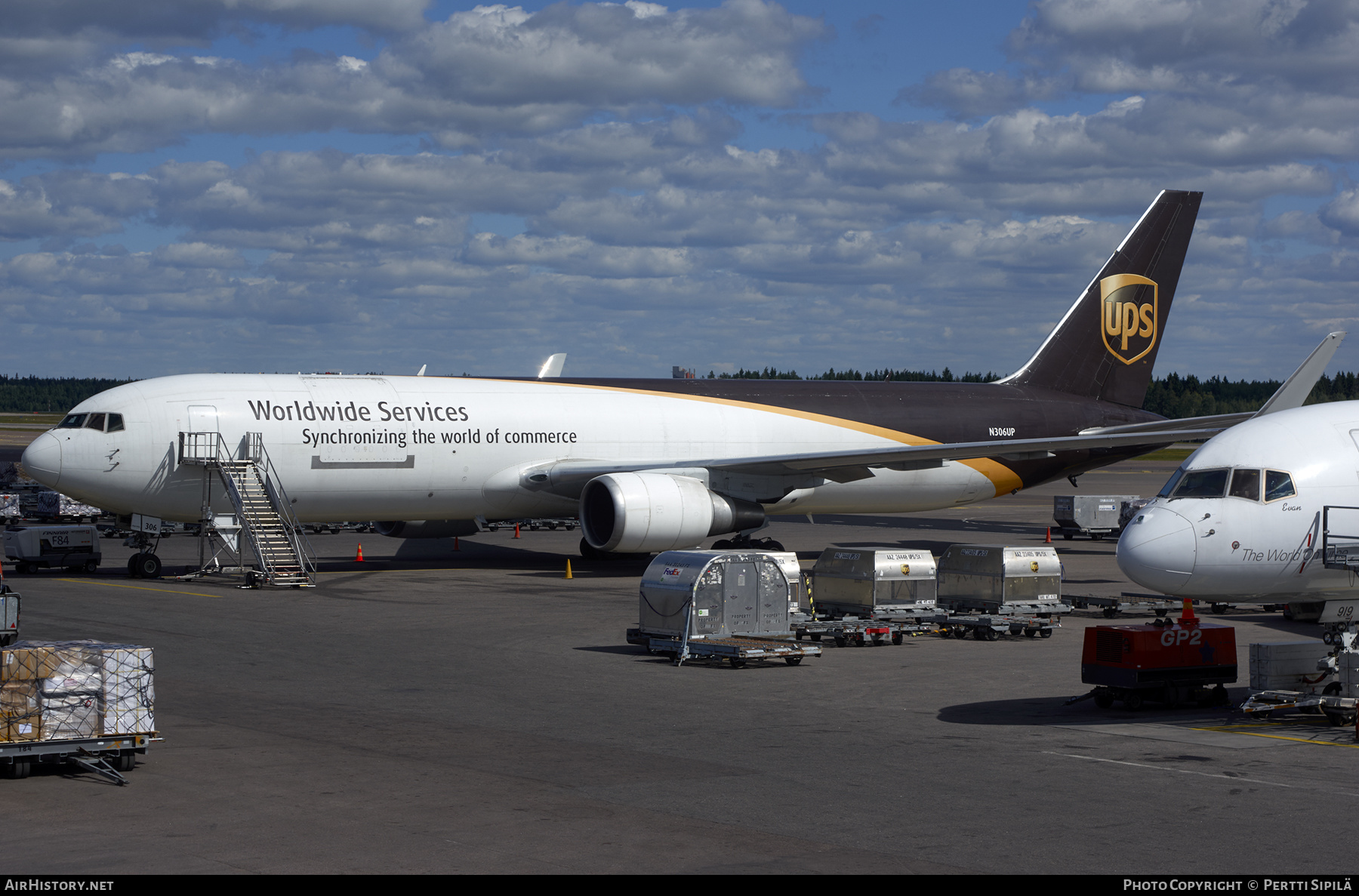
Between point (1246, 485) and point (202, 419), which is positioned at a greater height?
point (202, 419)

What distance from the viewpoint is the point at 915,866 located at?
1031cm

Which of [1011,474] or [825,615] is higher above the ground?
[1011,474]

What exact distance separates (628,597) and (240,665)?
1079 cm

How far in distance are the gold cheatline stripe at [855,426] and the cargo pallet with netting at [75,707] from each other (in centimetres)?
2372

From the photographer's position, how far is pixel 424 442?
3319 centimetres

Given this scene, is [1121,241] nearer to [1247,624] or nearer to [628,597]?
[1247,624]

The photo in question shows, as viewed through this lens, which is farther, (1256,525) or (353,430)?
(353,430)

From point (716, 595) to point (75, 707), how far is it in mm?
10212

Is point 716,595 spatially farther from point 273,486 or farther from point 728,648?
point 273,486

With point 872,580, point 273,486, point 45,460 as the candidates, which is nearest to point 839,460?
point 872,580

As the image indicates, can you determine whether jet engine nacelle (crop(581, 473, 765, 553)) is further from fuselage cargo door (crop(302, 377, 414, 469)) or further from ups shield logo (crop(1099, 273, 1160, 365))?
ups shield logo (crop(1099, 273, 1160, 365))

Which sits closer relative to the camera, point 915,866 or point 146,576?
point 915,866

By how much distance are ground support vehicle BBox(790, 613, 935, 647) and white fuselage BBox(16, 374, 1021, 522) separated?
11.6 m
